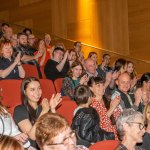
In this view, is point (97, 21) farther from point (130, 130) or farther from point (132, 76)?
point (130, 130)

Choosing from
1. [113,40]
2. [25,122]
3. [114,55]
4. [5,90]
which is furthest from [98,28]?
[25,122]

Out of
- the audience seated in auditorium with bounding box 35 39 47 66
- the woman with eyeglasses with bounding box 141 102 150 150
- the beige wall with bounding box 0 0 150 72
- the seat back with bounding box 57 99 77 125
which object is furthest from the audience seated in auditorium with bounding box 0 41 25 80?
the beige wall with bounding box 0 0 150 72

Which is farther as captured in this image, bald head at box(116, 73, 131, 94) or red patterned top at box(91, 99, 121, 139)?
bald head at box(116, 73, 131, 94)

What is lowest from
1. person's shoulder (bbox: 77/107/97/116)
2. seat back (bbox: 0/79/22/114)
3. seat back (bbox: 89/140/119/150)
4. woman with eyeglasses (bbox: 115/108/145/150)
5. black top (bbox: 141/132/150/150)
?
black top (bbox: 141/132/150/150)

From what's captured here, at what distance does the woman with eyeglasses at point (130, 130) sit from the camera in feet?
7.22

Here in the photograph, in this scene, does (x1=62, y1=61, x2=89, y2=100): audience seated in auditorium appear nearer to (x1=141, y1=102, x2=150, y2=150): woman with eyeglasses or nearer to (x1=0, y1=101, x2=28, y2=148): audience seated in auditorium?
(x1=141, y1=102, x2=150, y2=150): woman with eyeglasses

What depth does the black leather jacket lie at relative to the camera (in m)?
2.61

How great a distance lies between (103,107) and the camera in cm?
315

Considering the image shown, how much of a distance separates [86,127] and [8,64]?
1.34 m

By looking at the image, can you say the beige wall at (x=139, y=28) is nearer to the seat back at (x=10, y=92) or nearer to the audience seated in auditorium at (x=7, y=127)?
the seat back at (x=10, y=92)

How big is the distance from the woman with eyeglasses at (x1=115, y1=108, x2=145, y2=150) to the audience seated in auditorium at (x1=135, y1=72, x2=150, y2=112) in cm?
131

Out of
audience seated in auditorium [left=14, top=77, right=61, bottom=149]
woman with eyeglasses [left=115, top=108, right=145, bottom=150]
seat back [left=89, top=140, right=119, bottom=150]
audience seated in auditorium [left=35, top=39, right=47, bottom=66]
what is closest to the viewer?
seat back [left=89, top=140, right=119, bottom=150]

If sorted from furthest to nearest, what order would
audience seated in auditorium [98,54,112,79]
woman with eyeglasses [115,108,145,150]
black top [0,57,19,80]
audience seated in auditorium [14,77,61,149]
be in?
audience seated in auditorium [98,54,112,79]
black top [0,57,19,80]
audience seated in auditorium [14,77,61,149]
woman with eyeglasses [115,108,145,150]

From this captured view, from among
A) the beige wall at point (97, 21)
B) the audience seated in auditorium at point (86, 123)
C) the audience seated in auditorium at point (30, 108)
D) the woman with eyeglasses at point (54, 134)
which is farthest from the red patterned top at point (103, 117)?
the beige wall at point (97, 21)
